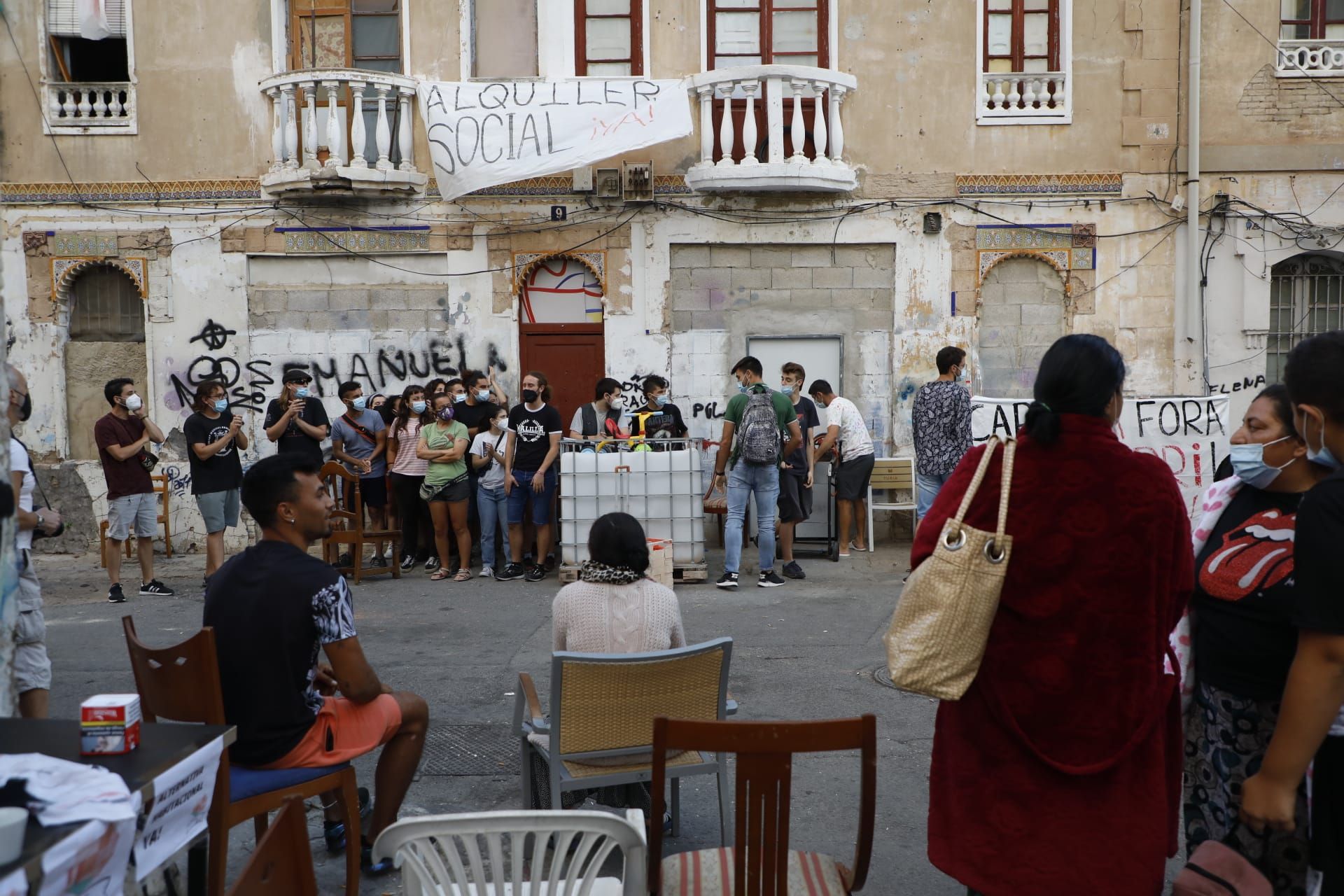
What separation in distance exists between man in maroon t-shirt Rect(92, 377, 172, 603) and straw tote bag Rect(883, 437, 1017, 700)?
8359mm

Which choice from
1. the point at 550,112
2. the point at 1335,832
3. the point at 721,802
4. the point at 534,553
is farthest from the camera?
the point at 550,112

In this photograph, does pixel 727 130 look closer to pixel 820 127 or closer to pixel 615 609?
pixel 820 127

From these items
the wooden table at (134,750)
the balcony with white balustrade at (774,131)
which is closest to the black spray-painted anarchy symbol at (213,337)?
the balcony with white balustrade at (774,131)

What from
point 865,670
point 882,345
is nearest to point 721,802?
point 865,670

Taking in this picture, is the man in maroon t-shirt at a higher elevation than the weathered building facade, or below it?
below

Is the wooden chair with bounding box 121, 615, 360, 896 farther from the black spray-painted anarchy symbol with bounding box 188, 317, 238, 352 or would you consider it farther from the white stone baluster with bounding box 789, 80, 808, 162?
the white stone baluster with bounding box 789, 80, 808, 162

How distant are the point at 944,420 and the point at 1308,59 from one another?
24.0 ft

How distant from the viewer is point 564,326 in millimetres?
12992

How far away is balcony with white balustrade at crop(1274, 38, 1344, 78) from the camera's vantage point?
41.4ft

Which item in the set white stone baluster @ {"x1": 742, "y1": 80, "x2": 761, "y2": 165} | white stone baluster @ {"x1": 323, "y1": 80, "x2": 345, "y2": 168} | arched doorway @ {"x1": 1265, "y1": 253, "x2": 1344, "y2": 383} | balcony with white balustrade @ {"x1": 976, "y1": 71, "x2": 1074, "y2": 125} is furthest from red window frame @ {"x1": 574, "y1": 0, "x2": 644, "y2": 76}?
arched doorway @ {"x1": 1265, "y1": 253, "x2": 1344, "y2": 383}

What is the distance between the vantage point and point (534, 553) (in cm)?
1118

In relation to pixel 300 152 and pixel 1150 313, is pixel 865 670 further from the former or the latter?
pixel 300 152

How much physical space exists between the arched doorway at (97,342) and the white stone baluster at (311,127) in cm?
268

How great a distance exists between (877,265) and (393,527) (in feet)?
19.8
